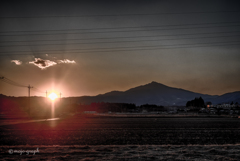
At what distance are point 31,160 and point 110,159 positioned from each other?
226 inches

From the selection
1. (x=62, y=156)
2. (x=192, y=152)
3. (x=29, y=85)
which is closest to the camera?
(x=62, y=156)

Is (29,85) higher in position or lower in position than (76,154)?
higher

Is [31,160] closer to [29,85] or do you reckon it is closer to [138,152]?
[138,152]

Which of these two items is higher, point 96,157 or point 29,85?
point 29,85

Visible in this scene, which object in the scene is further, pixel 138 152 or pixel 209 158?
pixel 138 152

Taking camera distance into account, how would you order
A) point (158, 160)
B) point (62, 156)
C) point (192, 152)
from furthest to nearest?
point (192, 152) < point (62, 156) < point (158, 160)

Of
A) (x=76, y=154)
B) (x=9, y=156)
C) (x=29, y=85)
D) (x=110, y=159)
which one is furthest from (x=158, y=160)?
(x=29, y=85)

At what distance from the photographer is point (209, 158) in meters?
19.5

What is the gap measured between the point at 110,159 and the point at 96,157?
1.31 m

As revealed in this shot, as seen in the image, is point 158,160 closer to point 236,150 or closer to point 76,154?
point 76,154

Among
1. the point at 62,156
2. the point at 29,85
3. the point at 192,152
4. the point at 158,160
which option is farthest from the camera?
the point at 29,85

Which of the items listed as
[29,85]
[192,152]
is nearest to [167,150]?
[192,152]

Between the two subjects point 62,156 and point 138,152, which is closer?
point 62,156

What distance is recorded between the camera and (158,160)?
61.7 ft
